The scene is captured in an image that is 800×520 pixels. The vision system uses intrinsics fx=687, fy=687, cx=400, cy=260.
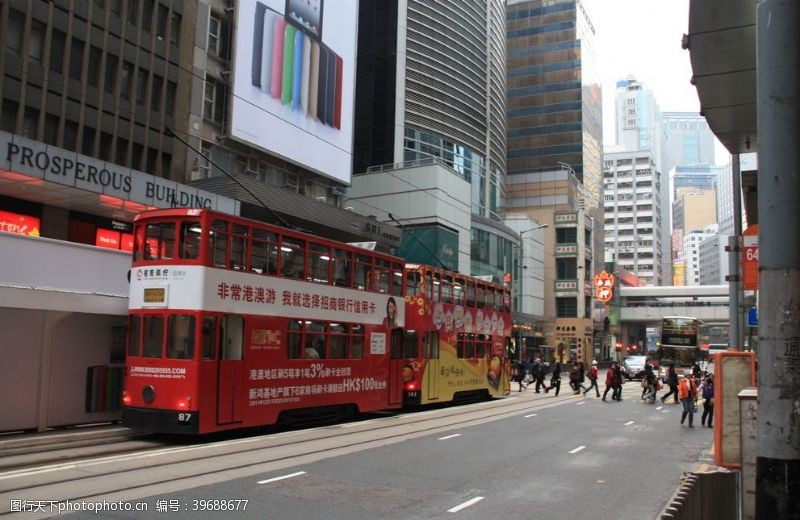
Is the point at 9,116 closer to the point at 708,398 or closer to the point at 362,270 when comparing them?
the point at 362,270

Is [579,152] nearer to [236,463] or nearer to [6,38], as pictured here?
[6,38]

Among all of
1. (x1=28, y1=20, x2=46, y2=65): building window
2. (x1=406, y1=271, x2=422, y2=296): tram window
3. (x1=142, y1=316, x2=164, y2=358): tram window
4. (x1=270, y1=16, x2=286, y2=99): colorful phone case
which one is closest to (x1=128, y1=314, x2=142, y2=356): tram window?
(x1=142, y1=316, x2=164, y2=358): tram window

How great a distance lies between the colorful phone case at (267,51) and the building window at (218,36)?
5.54ft

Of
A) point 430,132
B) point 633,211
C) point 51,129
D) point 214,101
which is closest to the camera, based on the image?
point 51,129

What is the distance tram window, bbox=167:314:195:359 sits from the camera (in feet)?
41.4

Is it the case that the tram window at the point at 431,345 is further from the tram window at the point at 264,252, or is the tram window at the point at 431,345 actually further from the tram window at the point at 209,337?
the tram window at the point at 209,337

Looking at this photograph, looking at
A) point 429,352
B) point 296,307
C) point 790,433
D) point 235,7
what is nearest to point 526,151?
point 235,7

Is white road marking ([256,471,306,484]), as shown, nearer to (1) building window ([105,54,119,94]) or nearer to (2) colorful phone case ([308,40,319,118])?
(1) building window ([105,54,119,94])

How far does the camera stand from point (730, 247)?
41.7ft

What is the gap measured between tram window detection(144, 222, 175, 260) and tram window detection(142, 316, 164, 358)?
1198 millimetres

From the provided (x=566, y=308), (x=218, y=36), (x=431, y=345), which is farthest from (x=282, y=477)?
(x=566, y=308)

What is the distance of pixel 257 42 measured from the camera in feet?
97.8

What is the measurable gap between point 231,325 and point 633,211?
139 m

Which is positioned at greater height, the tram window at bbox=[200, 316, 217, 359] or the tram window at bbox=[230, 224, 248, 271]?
the tram window at bbox=[230, 224, 248, 271]
